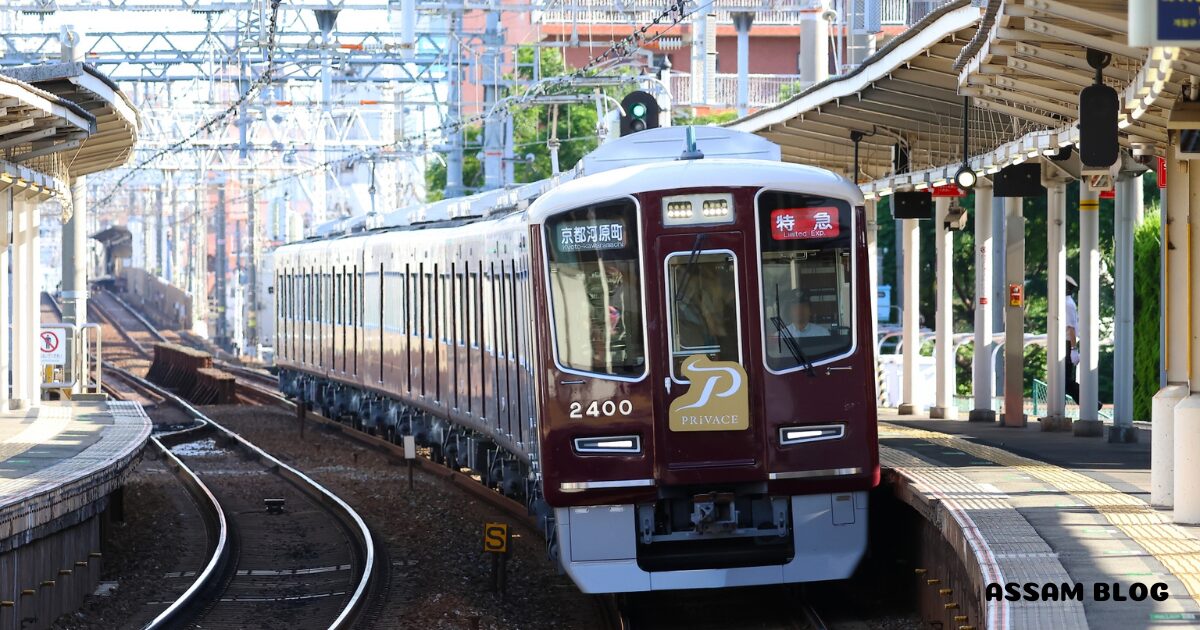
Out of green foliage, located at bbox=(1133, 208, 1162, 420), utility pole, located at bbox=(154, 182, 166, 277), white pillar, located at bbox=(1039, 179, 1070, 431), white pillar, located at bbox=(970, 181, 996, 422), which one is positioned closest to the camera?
white pillar, located at bbox=(1039, 179, 1070, 431)

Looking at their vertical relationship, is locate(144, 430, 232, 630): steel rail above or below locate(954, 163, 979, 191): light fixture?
below

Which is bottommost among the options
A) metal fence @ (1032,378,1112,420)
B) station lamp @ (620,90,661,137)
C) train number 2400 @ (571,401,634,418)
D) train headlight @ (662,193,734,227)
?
metal fence @ (1032,378,1112,420)

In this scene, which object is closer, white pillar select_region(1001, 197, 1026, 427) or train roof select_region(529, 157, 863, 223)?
train roof select_region(529, 157, 863, 223)

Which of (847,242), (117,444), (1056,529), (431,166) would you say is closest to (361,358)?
(117,444)

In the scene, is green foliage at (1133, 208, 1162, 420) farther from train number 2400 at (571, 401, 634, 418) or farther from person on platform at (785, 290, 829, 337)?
train number 2400 at (571, 401, 634, 418)

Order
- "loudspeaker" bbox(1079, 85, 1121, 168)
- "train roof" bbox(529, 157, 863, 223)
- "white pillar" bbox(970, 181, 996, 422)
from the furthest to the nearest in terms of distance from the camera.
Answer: "white pillar" bbox(970, 181, 996, 422)
"train roof" bbox(529, 157, 863, 223)
"loudspeaker" bbox(1079, 85, 1121, 168)

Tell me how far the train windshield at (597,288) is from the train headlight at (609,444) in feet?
1.24

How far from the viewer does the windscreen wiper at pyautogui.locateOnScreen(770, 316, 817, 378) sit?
10508 millimetres

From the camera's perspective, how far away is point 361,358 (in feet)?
74.8

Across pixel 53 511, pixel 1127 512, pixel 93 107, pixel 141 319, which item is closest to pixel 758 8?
pixel 93 107

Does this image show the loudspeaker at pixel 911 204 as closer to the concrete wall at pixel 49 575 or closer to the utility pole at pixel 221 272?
the concrete wall at pixel 49 575

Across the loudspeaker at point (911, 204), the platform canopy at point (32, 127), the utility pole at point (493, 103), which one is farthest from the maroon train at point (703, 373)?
the utility pole at point (493, 103)

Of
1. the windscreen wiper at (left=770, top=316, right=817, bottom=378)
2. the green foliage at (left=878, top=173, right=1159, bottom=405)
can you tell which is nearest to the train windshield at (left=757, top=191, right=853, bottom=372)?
the windscreen wiper at (left=770, top=316, right=817, bottom=378)

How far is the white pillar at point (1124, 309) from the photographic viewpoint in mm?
14156
